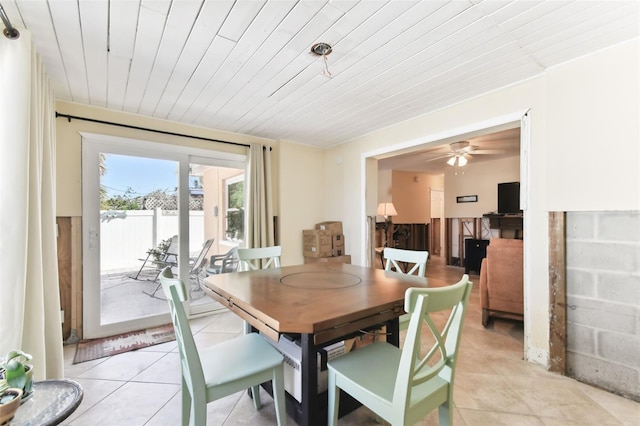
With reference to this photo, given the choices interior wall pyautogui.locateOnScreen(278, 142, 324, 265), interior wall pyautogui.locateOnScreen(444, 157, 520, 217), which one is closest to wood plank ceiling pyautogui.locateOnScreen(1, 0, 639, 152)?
interior wall pyautogui.locateOnScreen(278, 142, 324, 265)

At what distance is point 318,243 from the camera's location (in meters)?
3.90

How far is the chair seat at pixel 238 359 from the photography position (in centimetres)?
141

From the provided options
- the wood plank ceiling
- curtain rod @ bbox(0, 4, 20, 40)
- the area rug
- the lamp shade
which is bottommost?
the area rug

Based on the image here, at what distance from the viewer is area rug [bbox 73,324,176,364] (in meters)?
2.57

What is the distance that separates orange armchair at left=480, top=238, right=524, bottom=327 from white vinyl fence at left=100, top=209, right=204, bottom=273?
3552mm

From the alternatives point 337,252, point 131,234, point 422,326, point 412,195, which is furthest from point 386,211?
point 422,326

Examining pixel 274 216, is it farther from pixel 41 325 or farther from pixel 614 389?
pixel 614 389

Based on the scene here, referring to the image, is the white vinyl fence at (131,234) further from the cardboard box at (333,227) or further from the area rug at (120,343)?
the cardboard box at (333,227)

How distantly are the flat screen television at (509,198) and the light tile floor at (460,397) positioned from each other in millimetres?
3754

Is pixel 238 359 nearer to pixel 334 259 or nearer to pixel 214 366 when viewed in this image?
pixel 214 366

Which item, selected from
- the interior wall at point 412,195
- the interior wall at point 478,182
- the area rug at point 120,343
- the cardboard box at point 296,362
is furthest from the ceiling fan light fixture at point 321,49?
the interior wall at point 412,195

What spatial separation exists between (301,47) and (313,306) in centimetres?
165

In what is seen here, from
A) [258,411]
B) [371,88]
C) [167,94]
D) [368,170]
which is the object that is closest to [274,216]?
[368,170]

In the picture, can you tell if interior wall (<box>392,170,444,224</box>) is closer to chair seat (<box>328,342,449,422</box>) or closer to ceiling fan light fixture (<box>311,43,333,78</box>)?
ceiling fan light fixture (<box>311,43,333,78</box>)
